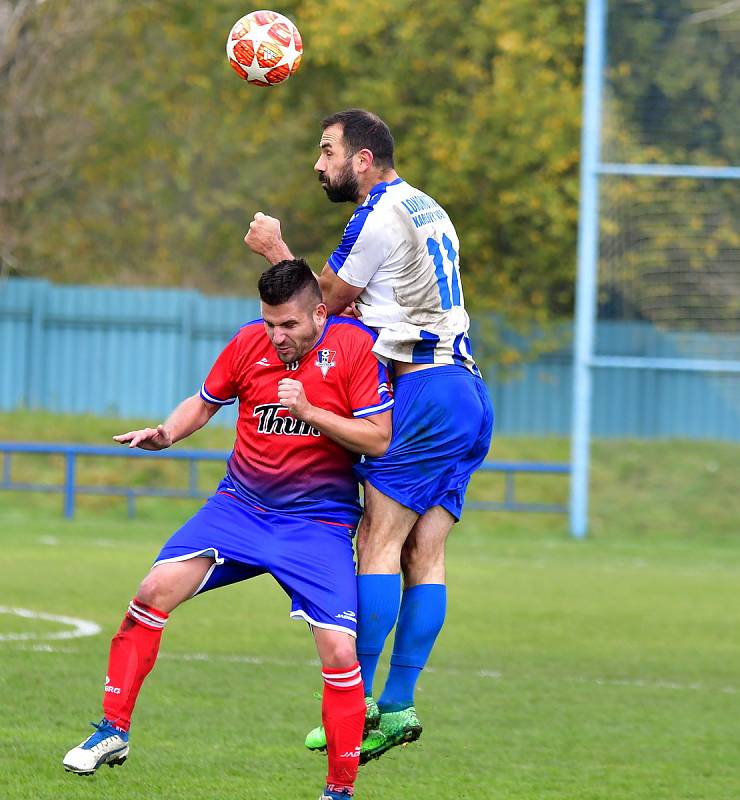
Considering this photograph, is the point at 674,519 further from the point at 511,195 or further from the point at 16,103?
the point at 16,103

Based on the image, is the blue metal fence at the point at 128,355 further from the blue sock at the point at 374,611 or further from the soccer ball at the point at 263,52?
the blue sock at the point at 374,611

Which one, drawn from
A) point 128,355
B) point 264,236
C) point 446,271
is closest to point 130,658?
point 264,236

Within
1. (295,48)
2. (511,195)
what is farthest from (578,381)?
(295,48)

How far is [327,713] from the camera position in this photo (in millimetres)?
5742

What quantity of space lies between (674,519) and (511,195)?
24.3 ft

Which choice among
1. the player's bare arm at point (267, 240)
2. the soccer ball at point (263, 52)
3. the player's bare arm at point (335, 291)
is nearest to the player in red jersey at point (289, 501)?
the player's bare arm at point (335, 291)

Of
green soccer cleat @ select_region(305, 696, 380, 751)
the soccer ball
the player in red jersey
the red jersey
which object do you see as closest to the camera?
the player in red jersey

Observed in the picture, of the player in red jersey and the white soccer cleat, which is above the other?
the player in red jersey

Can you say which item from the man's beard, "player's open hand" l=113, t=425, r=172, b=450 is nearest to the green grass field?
"player's open hand" l=113, t=425, r=172, b=450

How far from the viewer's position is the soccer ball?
6906 millimetres

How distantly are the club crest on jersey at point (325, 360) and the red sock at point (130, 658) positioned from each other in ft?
3.52

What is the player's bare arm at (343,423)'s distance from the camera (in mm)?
5691

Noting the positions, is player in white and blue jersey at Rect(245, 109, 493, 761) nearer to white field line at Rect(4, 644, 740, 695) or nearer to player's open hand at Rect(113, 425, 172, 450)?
player's open hand at Rect(113, 425, 172, 450)

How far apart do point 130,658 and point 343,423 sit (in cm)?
117
